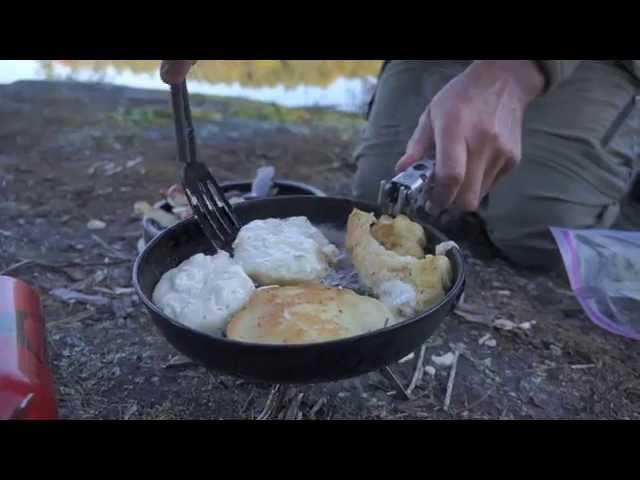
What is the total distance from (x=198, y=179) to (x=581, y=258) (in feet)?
4.88

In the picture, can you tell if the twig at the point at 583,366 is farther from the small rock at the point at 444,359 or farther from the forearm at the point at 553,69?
the forearm at the point at 553,69

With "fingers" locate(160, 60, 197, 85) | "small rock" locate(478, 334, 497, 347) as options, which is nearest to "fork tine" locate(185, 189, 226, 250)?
"fingers" locate(160, 60, 197, 85)

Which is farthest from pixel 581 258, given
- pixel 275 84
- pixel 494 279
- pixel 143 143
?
pixel 275 84

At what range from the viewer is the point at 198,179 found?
1811mm

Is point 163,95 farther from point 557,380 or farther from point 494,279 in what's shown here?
point 557,380

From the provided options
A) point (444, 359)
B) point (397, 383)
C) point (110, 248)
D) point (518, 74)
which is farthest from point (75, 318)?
point (518, 74)

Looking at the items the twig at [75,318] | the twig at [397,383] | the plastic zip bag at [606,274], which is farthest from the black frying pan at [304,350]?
the plastic zip bag at [606,274]

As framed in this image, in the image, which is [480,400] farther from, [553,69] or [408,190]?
[553,69]

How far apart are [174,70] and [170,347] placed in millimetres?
959

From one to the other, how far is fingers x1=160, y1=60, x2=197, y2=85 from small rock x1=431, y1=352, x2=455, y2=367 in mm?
1222

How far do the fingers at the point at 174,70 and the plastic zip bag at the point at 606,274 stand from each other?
61.0 inches

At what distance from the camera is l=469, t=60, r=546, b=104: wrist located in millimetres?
1971

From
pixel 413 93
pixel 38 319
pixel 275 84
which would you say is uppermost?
pixel 413 93

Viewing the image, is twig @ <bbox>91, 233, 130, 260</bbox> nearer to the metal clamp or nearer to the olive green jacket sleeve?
the metal clamp
